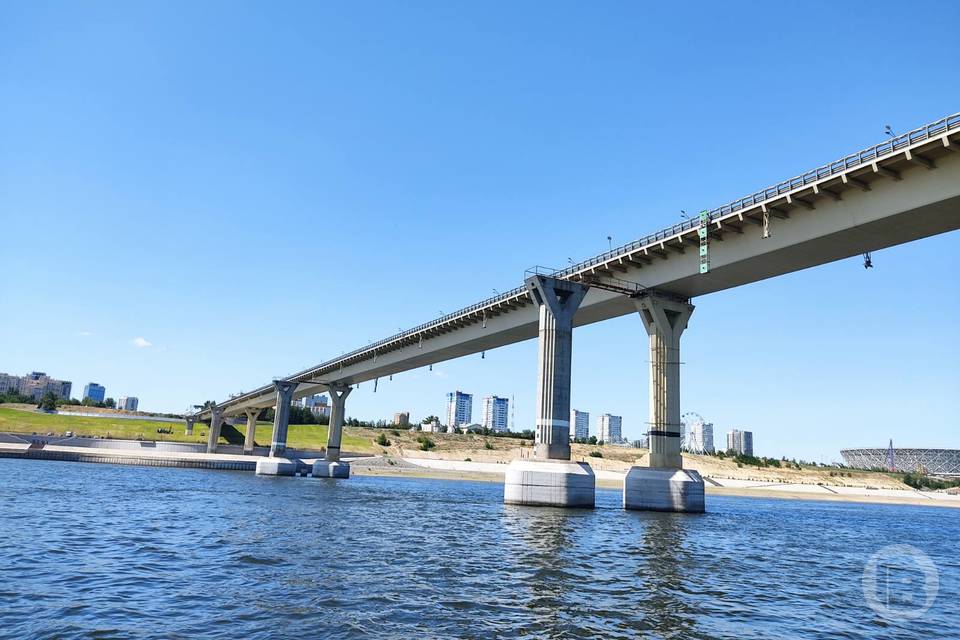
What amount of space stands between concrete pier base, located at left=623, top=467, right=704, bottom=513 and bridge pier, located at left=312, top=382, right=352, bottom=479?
66.3m

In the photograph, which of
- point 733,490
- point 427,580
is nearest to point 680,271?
point 427,580

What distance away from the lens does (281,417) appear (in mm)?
115188

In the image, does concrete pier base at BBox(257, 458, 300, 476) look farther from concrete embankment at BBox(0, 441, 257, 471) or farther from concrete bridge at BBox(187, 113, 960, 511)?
concrete bridge at BBox(187, 113, 960, 511)

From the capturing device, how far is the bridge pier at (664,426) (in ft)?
169

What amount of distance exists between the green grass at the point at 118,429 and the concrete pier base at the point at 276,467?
160ft

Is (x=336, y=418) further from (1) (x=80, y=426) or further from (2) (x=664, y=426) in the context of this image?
(1) (x=80, y=426)

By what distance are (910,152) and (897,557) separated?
22.6m

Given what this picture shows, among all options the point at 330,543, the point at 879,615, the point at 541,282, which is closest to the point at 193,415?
the point at 541,282

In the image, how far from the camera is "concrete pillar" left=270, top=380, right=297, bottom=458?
112 metres

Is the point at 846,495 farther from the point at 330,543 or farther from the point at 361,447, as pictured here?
the point at 330,543

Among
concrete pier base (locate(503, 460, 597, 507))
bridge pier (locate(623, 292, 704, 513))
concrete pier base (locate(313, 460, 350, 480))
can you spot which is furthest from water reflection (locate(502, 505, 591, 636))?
concrete pier base (locate(313, 460, 350, 480))

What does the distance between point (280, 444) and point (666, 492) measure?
80271mm

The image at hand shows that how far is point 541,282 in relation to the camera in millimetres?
54656

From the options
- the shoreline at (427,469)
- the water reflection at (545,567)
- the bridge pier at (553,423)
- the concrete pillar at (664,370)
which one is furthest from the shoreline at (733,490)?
the water reflection at (545,567)
